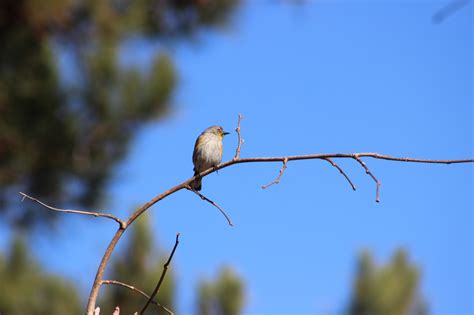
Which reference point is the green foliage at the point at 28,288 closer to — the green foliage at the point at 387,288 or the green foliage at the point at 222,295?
the green foliage at the point at 222,295

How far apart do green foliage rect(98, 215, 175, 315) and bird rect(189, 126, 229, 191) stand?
4.84 meters

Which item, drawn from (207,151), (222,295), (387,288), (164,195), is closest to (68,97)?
(222,295)

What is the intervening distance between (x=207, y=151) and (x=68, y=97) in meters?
5.74

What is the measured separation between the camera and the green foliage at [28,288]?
9.59 meters

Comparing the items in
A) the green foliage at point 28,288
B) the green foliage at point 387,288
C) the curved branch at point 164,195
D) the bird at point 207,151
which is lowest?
the green foliage at point 28,288

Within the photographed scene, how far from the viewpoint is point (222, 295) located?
30.3ft

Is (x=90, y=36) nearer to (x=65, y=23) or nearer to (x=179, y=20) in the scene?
(x=65, y=23)

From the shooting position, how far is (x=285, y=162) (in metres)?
1.23

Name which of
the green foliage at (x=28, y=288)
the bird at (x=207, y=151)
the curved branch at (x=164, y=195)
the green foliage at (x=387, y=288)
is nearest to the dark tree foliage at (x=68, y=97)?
the green foliage at (x=28, y=288)

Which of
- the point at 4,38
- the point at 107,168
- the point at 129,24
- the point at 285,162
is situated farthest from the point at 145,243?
the point at 285,162

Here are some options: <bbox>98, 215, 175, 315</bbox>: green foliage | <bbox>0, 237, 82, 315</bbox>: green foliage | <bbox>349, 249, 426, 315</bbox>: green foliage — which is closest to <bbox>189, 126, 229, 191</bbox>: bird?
<bbox>98, 215, 175, 315</bbox>: green foliage

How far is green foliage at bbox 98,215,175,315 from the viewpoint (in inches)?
364

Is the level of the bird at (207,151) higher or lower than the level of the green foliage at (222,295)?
higher

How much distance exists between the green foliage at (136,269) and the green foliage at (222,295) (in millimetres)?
376
